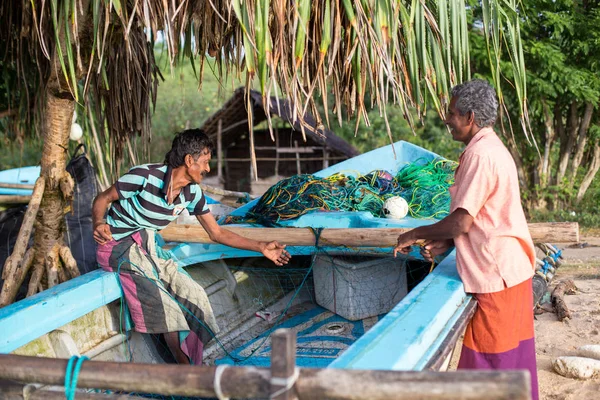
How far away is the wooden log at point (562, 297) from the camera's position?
4.43 m

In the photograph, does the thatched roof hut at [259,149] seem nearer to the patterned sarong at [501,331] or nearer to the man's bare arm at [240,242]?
the man's bare arm at [240,242]

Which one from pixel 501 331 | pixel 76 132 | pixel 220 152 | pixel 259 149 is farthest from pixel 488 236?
pixel 259 149

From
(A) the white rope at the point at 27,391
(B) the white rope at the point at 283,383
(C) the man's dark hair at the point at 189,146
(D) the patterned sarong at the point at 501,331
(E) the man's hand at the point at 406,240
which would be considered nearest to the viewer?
(B) the white rope at the point at 283,383

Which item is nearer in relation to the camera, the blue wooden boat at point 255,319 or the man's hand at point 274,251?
the blue wooden boat at point 255,319

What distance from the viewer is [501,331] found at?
7.84 feet

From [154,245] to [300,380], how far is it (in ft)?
6.10

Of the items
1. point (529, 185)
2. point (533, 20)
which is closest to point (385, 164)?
point (533, 20)

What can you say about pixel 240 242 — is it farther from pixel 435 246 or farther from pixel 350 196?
pixel 350 196

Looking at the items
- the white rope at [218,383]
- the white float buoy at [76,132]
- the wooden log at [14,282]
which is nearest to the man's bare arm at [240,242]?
the wooden log at [14,282]

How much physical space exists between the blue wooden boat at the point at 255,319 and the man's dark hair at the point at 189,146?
2.27 feet

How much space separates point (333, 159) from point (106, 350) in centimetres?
1086

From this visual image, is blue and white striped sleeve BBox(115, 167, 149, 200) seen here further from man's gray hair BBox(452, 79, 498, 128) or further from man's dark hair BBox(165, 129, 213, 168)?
man's gray hair BBox(452, 79, 498, 128)

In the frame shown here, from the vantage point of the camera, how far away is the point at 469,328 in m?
2.50

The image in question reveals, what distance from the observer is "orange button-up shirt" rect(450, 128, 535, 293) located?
Result: 87.3 inches
